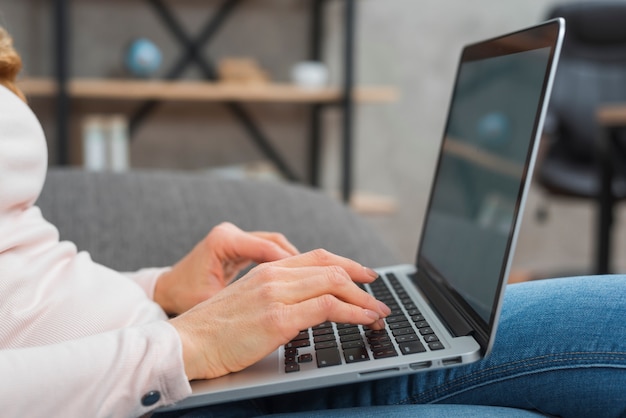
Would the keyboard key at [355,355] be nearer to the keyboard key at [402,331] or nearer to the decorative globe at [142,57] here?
the keyboard key at [402,331]

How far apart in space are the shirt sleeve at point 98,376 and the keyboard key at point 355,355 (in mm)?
129

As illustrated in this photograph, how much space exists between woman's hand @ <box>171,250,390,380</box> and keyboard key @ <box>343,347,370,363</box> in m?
0.02

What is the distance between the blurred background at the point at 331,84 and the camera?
2.75 meters

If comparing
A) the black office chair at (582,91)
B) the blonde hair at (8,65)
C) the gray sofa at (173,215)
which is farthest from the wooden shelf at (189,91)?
the blonde hair at (8,65)

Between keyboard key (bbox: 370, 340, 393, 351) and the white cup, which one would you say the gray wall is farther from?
keyboard key (bbox: 370, 340, 393, 351)

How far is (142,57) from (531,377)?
7.54 feet

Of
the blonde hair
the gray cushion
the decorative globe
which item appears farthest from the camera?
the decorative globe

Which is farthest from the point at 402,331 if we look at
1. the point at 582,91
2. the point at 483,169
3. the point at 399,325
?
the point at 582,91

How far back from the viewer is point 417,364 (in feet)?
1.80

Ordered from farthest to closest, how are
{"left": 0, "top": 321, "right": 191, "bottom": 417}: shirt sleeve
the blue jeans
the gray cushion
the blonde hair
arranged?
the gray cushion → the blonde hair → the blue jeans → {"left": 0, "top": 321, "right": 191, "bottom": 417}: shirt sleeve

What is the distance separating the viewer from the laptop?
55 cm

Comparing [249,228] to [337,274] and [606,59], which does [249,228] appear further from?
[606,59]

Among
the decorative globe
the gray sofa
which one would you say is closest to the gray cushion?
the gray sofa

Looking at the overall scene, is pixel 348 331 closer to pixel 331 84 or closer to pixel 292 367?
pixel 292 367
